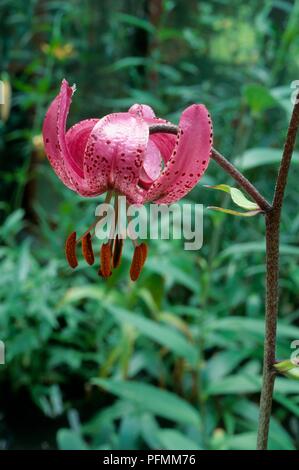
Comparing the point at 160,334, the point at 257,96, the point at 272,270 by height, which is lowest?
the point at 160,334

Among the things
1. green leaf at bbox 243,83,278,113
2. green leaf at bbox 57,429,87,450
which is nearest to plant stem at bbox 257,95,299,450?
green leaf at bbox 57,429,87,450

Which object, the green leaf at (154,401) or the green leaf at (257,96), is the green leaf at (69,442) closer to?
the green leaf at (154,401)

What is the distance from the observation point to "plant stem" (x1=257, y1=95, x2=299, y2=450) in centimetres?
33

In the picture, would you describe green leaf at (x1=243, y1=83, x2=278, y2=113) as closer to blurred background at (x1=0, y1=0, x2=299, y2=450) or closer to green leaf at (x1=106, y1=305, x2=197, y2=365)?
blurred background at (x1=0, y1=0, x2=299, y2=450)

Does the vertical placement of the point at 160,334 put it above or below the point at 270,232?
below

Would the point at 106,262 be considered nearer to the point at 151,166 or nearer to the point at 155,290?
the point at 151,166

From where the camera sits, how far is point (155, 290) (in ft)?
3.71

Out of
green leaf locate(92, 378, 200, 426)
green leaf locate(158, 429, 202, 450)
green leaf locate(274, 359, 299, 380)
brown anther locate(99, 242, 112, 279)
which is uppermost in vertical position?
brown anther locate(99, 242, 112, 279)

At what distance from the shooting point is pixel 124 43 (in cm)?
221

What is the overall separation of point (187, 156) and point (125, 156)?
35 mm

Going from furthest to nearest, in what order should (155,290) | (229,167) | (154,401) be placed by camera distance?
1. (155,290)
2. (154,401)
3. (229,167)

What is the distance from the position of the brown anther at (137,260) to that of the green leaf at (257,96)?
0.57m

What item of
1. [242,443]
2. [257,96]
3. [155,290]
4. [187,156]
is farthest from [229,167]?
[155,290]

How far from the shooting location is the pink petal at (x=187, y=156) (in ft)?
1.07
